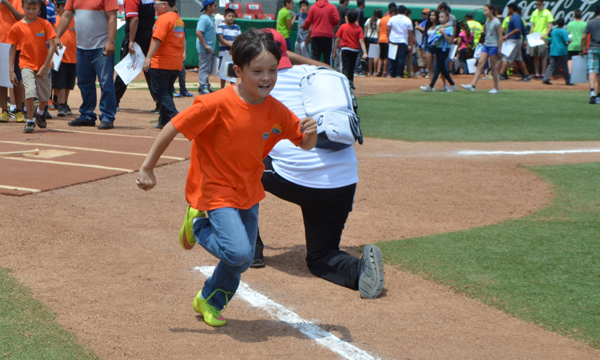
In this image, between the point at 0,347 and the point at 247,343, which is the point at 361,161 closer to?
the point at 247,343

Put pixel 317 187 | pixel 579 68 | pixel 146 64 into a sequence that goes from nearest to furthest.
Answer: pixel 317 187 → pixel 146 64 → pixel 579 68

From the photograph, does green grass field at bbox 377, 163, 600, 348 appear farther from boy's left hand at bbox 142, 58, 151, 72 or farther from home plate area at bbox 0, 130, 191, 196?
boy's left hand at bbox 142, 58, 151, 72

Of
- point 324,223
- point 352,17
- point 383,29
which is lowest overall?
point 324,223

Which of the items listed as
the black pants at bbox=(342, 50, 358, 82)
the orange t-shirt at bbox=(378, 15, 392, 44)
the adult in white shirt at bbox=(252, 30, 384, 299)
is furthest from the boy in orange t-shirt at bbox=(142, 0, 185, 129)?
the orange t-shirt at bbox=(378, 15, 392, 44)

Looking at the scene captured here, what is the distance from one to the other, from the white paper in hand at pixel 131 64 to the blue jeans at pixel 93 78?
16.9 inches

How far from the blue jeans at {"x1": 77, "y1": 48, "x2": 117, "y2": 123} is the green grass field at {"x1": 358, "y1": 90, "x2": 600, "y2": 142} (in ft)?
13.1

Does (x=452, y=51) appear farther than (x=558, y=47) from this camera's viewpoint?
Yes

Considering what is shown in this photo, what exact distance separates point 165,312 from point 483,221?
3174 mm

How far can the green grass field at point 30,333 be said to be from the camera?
116 inches

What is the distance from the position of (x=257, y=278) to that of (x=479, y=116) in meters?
9.34

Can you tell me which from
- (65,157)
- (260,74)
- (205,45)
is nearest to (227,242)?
(260,74)

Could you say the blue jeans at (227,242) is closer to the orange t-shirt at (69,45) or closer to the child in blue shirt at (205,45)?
the orange t-shirt at (69,45)

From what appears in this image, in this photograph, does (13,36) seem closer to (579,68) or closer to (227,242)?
(227,242)

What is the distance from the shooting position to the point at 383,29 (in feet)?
67.4
